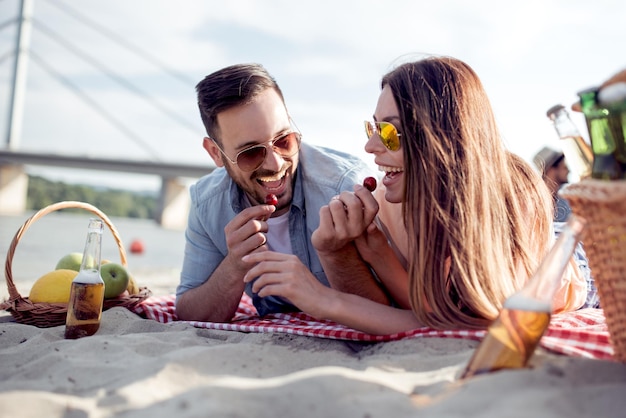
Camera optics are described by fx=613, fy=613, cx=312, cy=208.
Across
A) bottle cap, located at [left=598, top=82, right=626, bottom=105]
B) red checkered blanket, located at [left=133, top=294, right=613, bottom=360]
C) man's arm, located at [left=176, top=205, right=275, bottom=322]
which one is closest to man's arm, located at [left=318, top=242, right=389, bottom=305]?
red checkered blanket, located at [left=133, top=294, right=613, bottom=360]

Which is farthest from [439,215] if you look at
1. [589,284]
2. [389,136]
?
[589,284]

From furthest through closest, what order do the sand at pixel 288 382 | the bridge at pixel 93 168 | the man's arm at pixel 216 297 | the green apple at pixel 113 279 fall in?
the bridge at pixel 93 168, the green apple at pixel 113 279, the man's arm at pixel 216 297, the sand at pixel 288 382

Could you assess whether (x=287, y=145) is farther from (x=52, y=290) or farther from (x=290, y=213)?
(x=52, y=290)

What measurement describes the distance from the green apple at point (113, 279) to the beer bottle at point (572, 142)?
2.03 meters

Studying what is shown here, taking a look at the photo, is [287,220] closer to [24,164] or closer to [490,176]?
[490,176]

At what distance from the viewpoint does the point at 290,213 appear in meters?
2.80

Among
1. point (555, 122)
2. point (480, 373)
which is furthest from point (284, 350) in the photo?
point (555, 122)

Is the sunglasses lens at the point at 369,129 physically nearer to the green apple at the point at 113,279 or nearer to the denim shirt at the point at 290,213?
the denim shirt at the point at 290,213

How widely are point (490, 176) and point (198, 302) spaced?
4.34 ft

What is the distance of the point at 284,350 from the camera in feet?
5.96

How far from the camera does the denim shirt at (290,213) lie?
279 centimetres

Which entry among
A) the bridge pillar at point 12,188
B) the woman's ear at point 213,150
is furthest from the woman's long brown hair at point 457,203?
the bridge pillar at point 12,188

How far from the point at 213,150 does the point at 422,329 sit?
56.0 inches

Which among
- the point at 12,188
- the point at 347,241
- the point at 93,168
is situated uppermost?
the point at 93,168
